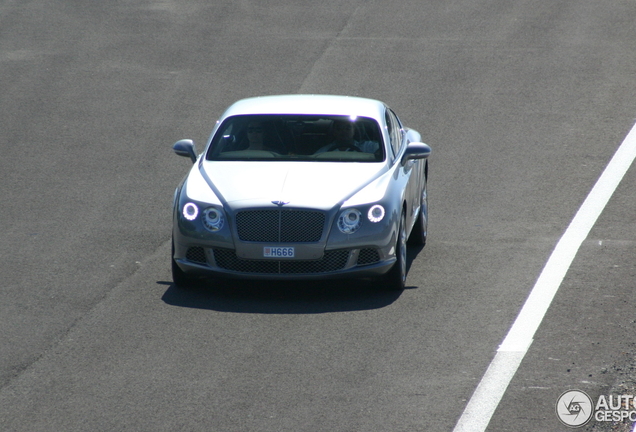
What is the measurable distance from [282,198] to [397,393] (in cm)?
293

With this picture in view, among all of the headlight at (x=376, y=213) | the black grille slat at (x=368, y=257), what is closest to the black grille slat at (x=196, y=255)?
the black grille slat at (x=368, y=257)

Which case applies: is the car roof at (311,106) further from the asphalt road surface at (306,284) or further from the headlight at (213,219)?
the headlight at (213,219)

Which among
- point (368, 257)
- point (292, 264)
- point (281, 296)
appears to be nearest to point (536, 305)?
point (368, 257)

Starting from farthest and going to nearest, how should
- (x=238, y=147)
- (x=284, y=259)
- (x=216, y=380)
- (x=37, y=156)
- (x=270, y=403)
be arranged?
(x=37, y=156) < (x=238, y=147) < (x=284, y=259) < (x=216, y=380) < (x=270, y=403)

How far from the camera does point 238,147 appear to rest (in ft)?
36.2

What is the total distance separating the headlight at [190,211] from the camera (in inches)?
392

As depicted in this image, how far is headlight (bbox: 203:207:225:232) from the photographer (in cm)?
984

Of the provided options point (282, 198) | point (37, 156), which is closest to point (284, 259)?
point (282, 198)

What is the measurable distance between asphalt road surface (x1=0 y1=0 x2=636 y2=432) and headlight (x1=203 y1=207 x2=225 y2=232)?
648mm

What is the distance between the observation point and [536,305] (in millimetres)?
9484

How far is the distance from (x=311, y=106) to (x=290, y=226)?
2149mm

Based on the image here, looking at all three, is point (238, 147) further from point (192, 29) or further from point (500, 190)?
point (192, 29)

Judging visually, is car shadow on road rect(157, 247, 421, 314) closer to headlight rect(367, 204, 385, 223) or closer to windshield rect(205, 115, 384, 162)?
headlight rect(367, 204, 385, 223)

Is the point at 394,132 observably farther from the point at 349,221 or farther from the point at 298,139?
the point at 349,221
